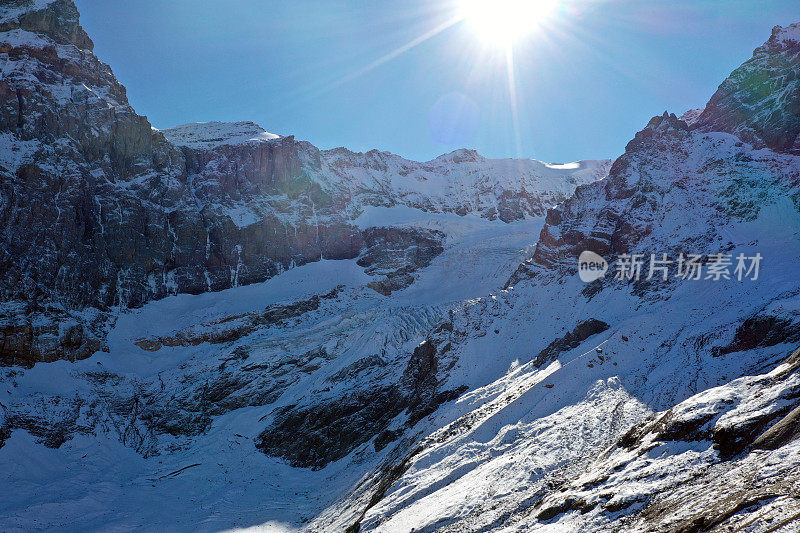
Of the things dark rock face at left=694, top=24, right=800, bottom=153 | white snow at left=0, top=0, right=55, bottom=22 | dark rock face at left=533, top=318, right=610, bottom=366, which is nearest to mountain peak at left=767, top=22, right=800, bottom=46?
dark rock face at left=694, top=24, right=800, bottom=153

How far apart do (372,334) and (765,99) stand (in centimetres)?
6549

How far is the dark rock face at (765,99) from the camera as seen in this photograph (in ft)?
226

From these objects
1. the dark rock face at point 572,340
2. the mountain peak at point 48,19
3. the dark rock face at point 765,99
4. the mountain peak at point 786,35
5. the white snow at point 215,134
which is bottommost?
the dark rock face at point 572,340

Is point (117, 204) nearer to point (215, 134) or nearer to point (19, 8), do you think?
point (19, 8)

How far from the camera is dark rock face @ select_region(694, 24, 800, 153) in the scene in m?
68.9

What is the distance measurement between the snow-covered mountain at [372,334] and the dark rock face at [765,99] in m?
0.38

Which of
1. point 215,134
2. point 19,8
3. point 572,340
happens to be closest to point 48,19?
point 19,8

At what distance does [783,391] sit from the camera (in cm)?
2248

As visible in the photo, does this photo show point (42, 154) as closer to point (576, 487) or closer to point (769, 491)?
point (576, 487)

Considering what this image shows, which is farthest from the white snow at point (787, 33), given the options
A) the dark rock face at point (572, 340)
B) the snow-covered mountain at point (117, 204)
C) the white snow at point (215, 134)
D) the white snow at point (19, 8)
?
the white snow at point (19, 8)

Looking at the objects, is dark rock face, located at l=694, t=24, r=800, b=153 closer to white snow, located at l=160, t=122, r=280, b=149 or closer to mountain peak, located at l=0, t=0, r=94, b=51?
white snow, located at l=160, t=122, r=280, b=149

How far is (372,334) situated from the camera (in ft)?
259

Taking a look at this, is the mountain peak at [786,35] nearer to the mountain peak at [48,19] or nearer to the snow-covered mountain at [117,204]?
the snow-covered mountain at [117,204]

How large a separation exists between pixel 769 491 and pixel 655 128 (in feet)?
241
